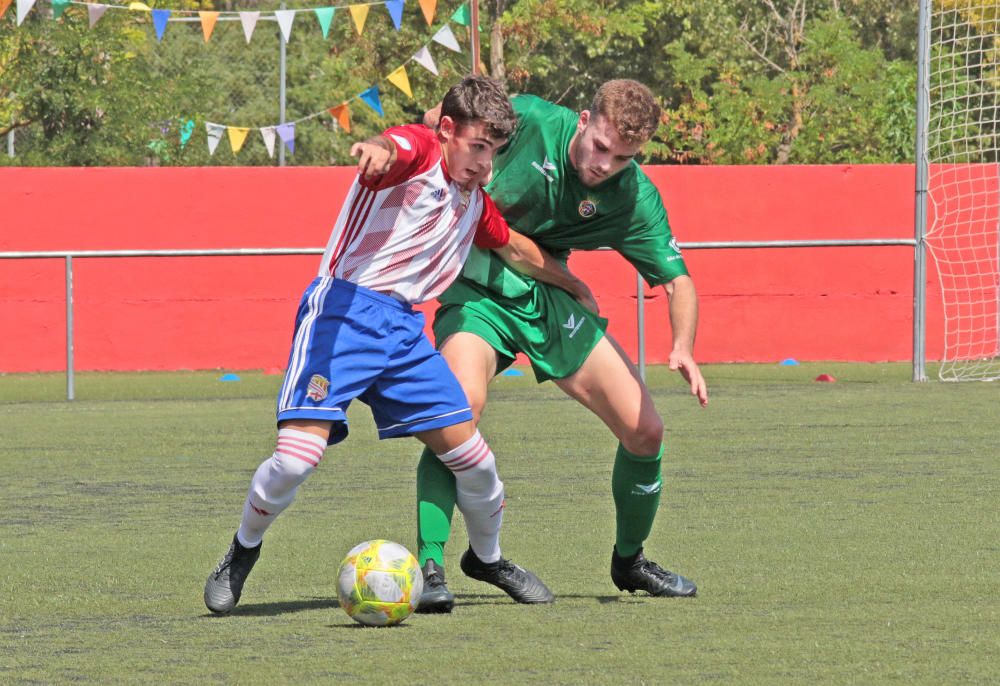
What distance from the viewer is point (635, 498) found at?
629 cm

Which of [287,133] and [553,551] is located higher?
[553,551]

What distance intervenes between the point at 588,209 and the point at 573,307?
0.36m

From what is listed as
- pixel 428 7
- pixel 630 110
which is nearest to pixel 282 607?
pixel 630 110

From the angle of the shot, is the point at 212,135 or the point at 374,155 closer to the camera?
the point at 374,155

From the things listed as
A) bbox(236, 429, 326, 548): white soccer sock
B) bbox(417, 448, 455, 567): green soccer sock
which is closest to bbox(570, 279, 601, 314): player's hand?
bbox(417, 448, 455, 567): green soccer sock

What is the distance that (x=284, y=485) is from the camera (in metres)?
5.53

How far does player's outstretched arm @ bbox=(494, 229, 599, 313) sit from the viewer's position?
20.7ft

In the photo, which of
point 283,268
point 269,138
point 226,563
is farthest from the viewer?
point 269,138

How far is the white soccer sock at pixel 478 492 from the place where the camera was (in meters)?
5.82

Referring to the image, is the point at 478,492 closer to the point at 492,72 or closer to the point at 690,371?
the point at 690,371

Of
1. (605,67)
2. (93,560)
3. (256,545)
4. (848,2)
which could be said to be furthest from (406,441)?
(848,2)

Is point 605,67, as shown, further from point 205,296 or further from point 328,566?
point 328,566

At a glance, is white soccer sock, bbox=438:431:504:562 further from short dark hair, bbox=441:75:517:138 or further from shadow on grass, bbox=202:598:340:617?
short dark hair, bbox=441:75:517:138

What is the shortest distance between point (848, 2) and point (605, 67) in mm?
5864
